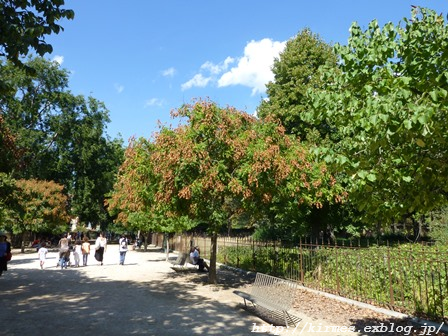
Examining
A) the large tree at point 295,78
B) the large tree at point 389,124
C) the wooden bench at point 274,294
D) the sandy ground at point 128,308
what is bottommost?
the sandy ground at point 128,308

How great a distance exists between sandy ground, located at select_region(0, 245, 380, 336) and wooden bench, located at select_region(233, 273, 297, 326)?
33 cm

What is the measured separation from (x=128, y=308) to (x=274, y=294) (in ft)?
12.1

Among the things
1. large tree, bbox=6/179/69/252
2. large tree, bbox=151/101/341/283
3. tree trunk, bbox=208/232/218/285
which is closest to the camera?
large tree, bbox=151/101/341/283

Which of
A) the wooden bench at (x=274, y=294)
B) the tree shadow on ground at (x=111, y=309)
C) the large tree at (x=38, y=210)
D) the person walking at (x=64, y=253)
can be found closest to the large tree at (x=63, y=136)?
the large tree at (x=38, y=210)

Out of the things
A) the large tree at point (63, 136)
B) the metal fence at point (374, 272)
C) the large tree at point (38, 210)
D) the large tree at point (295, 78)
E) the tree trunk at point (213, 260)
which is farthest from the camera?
the large tree at point (63, 136)

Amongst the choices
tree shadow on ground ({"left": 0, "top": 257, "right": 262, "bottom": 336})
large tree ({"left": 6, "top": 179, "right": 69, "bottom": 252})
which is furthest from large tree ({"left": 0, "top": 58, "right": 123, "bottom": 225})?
tree shadow on ground ({"left": 0, "top": 257, "right": 262, "bottom": 336})

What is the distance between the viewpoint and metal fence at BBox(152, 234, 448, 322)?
857 cm

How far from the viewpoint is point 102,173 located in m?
46.2

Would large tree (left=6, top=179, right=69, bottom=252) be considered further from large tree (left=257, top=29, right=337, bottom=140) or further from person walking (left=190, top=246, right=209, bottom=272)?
large tree (left=257, top=29, right=337, bottom=140)

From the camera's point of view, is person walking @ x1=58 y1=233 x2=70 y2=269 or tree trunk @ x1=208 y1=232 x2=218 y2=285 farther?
person walking @ x1=58 y1=233 x2=70 y2=269

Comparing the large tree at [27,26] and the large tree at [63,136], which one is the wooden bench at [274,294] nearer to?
the large tree at [27,26]

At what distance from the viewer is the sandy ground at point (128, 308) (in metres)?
7.45

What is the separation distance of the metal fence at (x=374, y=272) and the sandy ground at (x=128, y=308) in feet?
6.05

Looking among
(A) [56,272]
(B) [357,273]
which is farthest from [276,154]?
(A) [56,272]
